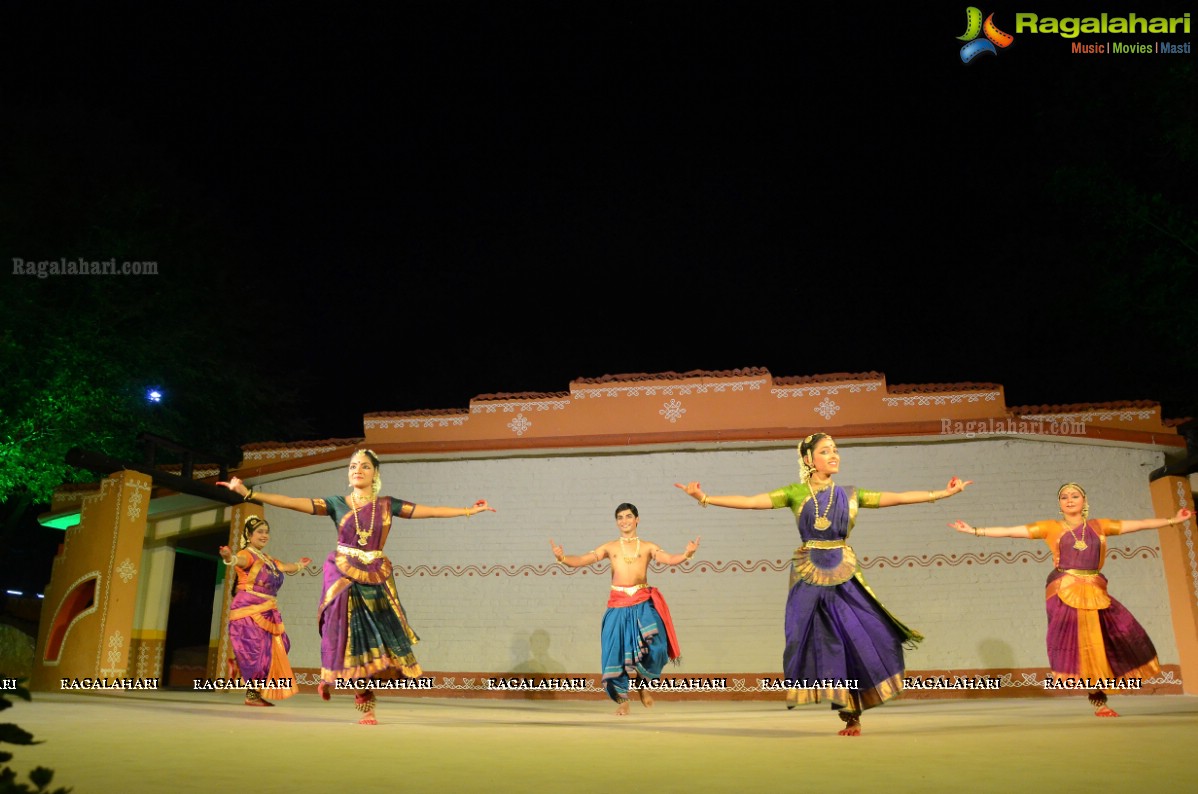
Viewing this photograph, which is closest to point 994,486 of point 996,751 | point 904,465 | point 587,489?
point 904,465

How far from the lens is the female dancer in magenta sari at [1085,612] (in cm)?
714

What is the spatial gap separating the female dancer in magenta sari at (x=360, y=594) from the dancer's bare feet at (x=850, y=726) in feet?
9.83

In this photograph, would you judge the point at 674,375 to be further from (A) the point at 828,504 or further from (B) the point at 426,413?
(A) the point at 828,504

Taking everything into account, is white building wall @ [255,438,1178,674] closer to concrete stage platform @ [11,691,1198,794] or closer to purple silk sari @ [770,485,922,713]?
concrete stage platform @ [11,691,1198,794]

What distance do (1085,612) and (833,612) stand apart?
2827 mm

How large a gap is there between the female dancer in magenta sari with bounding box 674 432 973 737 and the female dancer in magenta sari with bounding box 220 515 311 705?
5.10 metres

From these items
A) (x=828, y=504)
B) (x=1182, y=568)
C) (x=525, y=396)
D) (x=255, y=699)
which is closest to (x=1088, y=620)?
(x=828, y=504)

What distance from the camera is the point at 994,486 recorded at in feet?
35.0

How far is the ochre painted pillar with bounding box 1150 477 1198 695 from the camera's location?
9.78m

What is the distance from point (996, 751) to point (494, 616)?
25.9 feet

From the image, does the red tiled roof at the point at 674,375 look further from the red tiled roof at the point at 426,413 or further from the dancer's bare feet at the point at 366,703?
the dancer's bare feet at the point at 366,703

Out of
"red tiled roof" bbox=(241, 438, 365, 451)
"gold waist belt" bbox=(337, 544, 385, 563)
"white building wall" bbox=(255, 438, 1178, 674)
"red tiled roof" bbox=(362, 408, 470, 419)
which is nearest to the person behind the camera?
"gold waist belt" bbox=(337, 544, 385, 563)

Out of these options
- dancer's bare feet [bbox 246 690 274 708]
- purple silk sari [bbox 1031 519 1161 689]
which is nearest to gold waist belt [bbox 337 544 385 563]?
dancer's bare feet [bbox 246 690 274 708]

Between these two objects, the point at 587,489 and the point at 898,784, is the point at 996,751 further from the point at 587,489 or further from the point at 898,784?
the point at 587,489
